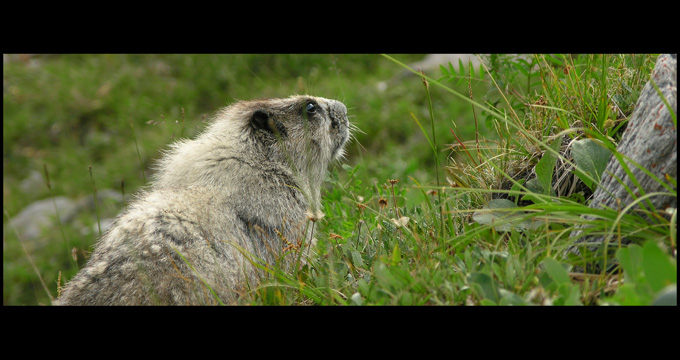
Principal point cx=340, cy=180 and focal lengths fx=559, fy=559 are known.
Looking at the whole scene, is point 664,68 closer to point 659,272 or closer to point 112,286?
point 659,272

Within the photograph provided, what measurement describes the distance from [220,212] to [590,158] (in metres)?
Answer: 2.69

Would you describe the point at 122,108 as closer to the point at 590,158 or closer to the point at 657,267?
the point at 590,158

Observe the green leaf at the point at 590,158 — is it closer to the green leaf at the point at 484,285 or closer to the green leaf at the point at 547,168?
the green leaf at the point at 547,168

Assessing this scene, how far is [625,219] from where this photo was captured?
2893 mm

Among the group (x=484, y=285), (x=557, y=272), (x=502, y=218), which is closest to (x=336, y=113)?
(x=502, y=218)

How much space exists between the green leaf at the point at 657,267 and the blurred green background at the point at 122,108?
761 centimetres

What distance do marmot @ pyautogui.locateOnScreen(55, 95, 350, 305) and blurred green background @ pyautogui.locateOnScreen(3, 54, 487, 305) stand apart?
4.72 meters

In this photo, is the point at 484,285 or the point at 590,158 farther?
the point at 590,158

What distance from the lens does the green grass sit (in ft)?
9.36

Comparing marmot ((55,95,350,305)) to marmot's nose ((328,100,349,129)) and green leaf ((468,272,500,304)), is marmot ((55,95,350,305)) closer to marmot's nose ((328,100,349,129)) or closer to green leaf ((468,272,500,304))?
marmot's nose ((328,100,349,129))

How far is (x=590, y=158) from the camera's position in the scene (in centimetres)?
350

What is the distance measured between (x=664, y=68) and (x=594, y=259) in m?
1.17

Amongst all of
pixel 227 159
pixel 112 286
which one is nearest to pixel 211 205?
pixel 227 159

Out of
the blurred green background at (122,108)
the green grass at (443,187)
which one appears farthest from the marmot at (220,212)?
the blurred green background at (122,108)
